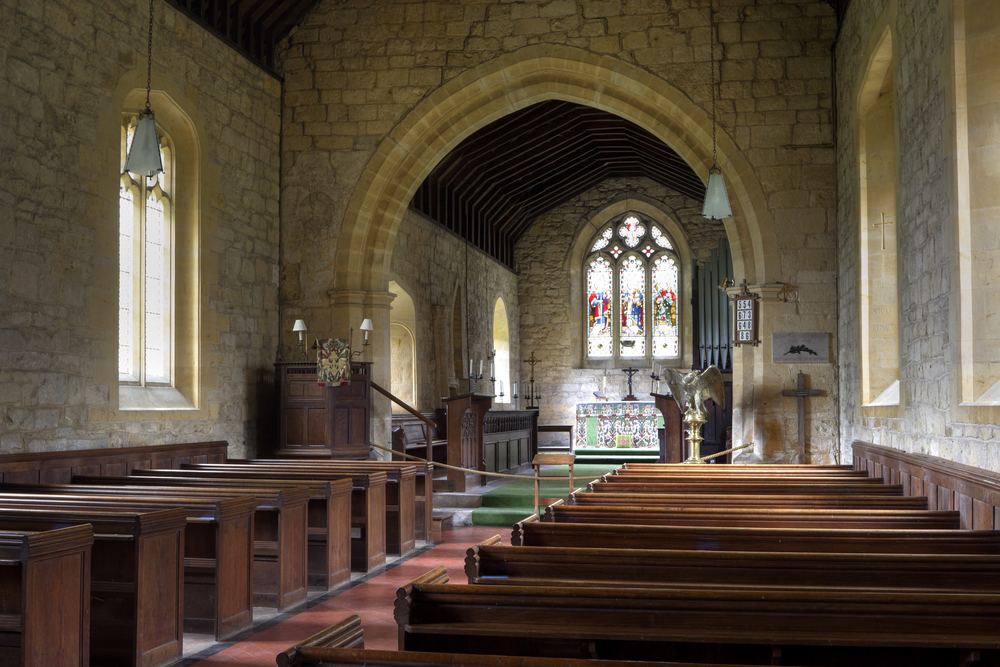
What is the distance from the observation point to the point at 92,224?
6430 millimetres

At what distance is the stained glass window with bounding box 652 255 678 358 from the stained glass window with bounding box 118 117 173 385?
11.3 meters

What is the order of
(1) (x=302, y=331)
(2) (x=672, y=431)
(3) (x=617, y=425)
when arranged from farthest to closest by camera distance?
(3) (x=617, y=425)
(2) (x=672, y=431)
(1) (x=302, y=331)

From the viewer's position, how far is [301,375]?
8.36 m

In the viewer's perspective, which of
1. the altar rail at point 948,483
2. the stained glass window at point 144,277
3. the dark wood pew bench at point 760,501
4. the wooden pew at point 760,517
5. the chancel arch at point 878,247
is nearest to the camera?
the altar rail at point 948,483

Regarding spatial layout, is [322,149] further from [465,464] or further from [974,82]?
[974,82]

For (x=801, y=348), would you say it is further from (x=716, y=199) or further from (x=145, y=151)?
(x=145, y=151)

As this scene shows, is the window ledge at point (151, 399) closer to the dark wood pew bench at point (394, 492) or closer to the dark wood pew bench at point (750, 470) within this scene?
the dark wood pew bench at point (394, 492)

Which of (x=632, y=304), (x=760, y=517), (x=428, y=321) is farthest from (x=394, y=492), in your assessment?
(x=632, y=304)

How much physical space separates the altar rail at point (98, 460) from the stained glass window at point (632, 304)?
11.0 meters

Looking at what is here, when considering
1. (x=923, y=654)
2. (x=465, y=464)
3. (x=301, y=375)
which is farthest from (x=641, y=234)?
(x=923, y=654)

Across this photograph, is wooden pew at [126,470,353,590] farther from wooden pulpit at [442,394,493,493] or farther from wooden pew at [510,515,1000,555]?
wooden pulpit at [442,394,493,493]

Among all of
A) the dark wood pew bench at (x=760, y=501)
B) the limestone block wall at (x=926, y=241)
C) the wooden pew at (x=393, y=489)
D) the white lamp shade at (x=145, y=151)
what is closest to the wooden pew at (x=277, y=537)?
the wooden pew at (x=393, y=489)

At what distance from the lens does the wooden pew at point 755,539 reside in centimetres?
318

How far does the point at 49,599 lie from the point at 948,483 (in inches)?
140
